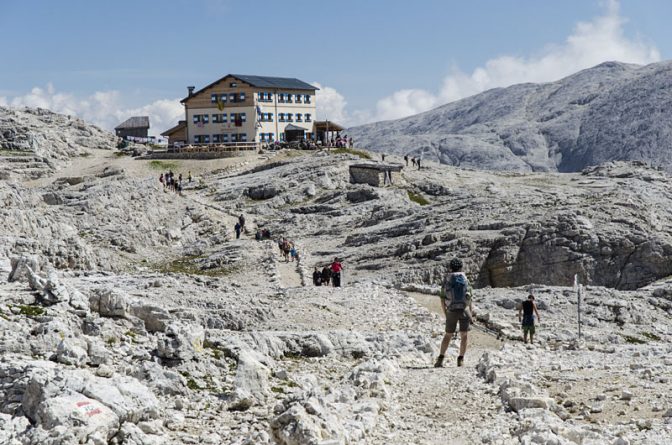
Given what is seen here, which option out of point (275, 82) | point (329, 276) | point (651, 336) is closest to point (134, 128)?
point (275, 82)

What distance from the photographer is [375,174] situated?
82.3 metres

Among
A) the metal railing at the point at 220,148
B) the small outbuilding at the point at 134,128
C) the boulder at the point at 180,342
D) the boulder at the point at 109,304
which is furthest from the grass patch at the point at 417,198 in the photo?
the small outbuilding at the point at 134,128

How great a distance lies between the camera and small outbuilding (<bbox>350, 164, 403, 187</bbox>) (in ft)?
268

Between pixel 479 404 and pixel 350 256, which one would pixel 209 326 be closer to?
pixel 479 404

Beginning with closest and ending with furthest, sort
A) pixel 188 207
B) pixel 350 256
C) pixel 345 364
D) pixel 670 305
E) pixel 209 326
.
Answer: pixel 345 364 → pixel 209 326 → pixel 670 305 → pixel 350 256 → pixel 188 207

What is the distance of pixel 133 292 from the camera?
2553cm

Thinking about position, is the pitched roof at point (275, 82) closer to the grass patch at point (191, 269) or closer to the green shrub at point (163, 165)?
the green shrub at point (163, 165)

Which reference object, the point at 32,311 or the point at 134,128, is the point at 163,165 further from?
the point at 32,311

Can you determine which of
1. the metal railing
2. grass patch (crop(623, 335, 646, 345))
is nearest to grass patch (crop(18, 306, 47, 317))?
grass patch (crop(623, 335, 646, 345))

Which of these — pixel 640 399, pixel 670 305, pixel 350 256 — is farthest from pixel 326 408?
pixel 350 256

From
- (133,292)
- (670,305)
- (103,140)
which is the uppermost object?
(103,140)

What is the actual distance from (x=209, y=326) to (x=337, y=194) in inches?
2149

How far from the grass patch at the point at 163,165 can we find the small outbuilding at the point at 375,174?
85.4 feet

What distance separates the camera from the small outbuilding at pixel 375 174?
268 ft
